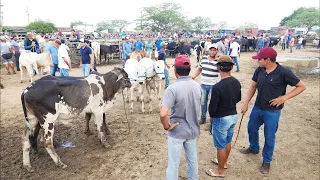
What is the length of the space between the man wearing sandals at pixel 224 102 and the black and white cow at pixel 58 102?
98.8 inches

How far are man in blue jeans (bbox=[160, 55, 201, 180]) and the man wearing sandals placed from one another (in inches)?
20.6

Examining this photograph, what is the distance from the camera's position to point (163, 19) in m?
56.2

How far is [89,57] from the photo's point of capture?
823cm

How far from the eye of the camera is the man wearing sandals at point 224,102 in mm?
3582

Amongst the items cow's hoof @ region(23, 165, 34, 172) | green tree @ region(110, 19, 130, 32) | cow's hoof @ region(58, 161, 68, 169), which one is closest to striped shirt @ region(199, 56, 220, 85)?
cow's hoof @ region(58, 161, 68, 169)

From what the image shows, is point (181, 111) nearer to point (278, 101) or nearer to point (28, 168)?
point (278, 101)

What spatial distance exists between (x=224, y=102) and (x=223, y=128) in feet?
1.33

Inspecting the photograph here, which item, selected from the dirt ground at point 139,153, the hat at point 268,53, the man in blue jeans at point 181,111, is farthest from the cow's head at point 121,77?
the hat at point 268,53

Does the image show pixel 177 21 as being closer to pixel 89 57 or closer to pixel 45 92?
pixel 89 57

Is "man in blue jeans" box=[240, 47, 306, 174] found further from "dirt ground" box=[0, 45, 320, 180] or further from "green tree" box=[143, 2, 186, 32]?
"green tree" box=[143, 2, 186, 32]

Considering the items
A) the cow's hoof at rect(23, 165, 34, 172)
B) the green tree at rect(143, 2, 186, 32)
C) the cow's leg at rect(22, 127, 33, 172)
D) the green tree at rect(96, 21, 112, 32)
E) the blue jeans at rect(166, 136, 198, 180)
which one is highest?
the green tree at rect(96, 21, 112, 32)

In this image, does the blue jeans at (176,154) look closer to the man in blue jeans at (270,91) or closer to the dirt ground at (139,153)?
the dirt ground at (139,153)

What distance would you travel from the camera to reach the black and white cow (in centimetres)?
435

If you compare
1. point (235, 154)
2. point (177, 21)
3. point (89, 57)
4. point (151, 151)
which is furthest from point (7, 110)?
point (177, 21)
